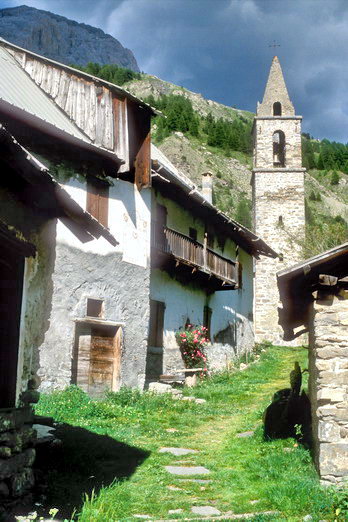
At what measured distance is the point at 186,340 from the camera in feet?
56.1

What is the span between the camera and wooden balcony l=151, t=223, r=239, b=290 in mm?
15963

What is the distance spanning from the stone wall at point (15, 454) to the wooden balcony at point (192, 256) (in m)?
10.2

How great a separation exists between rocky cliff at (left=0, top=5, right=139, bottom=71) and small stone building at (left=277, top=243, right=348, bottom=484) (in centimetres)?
11329

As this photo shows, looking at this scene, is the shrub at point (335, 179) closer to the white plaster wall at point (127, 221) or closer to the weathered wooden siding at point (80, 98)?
the white plaster wall at point (127, 221)

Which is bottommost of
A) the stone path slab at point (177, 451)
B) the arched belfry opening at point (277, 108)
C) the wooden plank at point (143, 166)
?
the stone path slab at point (177, 451)

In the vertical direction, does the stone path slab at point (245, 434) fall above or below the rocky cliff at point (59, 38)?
below

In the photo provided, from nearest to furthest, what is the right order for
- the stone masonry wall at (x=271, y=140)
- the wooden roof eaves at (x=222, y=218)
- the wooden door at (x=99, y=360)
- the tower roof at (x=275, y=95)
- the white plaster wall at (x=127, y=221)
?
1. the wooden door at (x=99, y=360)
2. the white plaster wall at (x=127, y=221)
3. the wooden roof eaves at (x=222, y=218)
4. the stone masonry wall at (x=271, y=140)
5. the tower roof at (x=275, y=95)

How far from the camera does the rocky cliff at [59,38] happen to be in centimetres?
11572

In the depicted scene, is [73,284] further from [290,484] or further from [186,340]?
[290,484]

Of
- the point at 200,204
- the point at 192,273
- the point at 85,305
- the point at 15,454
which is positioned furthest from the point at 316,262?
the point at 200,204

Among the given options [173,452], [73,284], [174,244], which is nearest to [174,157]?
[174,244]

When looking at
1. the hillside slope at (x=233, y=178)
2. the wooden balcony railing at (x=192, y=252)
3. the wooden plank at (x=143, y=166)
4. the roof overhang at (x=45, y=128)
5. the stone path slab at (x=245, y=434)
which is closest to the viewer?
the stone path slab at (x=245, y=434)

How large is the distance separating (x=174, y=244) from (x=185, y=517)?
11569 mm

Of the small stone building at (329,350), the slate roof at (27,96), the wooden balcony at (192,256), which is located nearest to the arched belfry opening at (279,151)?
the wooden balcony at (192,256)
